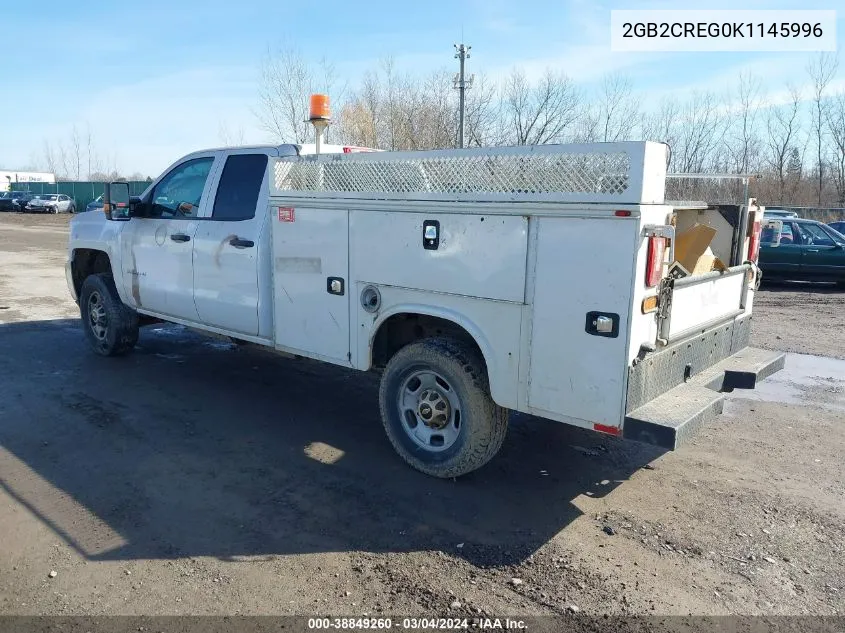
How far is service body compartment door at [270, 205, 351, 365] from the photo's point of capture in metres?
5.03

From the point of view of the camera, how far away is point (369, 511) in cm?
418

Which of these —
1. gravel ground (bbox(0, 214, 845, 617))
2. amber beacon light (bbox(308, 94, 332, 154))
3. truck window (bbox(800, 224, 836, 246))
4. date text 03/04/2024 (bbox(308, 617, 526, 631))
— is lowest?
date text 03/04/2024 (bbox(308, 617, 526, 631))

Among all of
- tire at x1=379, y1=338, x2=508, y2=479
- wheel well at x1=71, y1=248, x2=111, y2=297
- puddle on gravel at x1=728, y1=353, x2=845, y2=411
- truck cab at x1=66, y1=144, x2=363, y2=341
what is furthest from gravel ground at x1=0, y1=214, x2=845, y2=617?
wheel well at x1=71, y1=248, x2=111, y2=297

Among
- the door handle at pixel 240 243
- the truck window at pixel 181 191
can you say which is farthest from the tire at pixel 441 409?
the truck window at pixel 181 191

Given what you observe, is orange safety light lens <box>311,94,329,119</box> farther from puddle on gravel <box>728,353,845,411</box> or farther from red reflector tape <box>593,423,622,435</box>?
puddle on gravel <box>728,353,845,411</box>

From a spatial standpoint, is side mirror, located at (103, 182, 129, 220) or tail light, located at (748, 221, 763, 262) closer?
tail light, located at (748, 221, 763, 262)

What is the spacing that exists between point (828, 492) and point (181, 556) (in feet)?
13.4

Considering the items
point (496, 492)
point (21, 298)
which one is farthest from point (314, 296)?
point (21, 298)

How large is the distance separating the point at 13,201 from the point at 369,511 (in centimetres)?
5244

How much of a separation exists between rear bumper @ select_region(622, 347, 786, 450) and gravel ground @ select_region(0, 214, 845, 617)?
66 centimetres

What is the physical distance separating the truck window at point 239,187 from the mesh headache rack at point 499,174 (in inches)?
23.9

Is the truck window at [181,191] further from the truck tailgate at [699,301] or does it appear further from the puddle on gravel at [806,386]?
the puddle on gravel at [806,386]

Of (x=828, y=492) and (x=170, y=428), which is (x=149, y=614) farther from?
(x=828, y=492)

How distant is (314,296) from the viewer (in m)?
5.23
